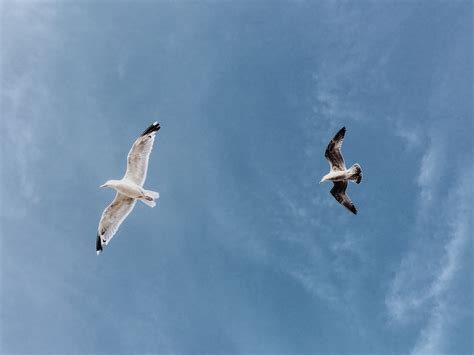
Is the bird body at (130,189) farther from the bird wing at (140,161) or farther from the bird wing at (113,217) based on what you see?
the bird wing at (113,217)

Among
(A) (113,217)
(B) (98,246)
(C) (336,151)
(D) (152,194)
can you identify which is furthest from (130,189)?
(C) (336,151)

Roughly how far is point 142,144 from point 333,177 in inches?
331

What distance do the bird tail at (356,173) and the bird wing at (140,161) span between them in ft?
28.2

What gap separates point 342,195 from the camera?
1115 inches

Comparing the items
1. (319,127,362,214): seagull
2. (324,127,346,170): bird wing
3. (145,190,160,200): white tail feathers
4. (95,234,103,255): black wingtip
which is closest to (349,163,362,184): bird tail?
(319,127,362,214): seagull

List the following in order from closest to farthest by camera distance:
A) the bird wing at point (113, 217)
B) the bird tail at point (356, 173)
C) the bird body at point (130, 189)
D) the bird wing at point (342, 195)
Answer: the bird body at point (130, 189), the bird wing at point (113, 217), the bird tail at point (356, 173), the bird wing at point (342, 195)

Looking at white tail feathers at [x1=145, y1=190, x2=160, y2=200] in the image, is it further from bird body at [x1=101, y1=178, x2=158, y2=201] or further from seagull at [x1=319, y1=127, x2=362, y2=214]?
seagull at [x1=319, y1=127, x2=362, y2=214]

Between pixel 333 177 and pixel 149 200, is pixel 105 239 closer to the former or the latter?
pixel 149 200

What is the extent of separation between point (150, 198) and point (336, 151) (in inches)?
332

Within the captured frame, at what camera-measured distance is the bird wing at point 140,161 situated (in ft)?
81.3

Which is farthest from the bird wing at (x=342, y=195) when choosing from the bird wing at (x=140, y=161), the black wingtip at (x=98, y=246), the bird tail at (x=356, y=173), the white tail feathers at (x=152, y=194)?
the black wingtip at (x=98, y=246)

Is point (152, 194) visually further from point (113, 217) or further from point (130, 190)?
point (113, 217)

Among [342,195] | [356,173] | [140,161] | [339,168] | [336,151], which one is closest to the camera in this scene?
[140,161]

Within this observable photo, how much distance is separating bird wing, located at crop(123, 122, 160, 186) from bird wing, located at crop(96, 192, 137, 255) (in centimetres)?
95
